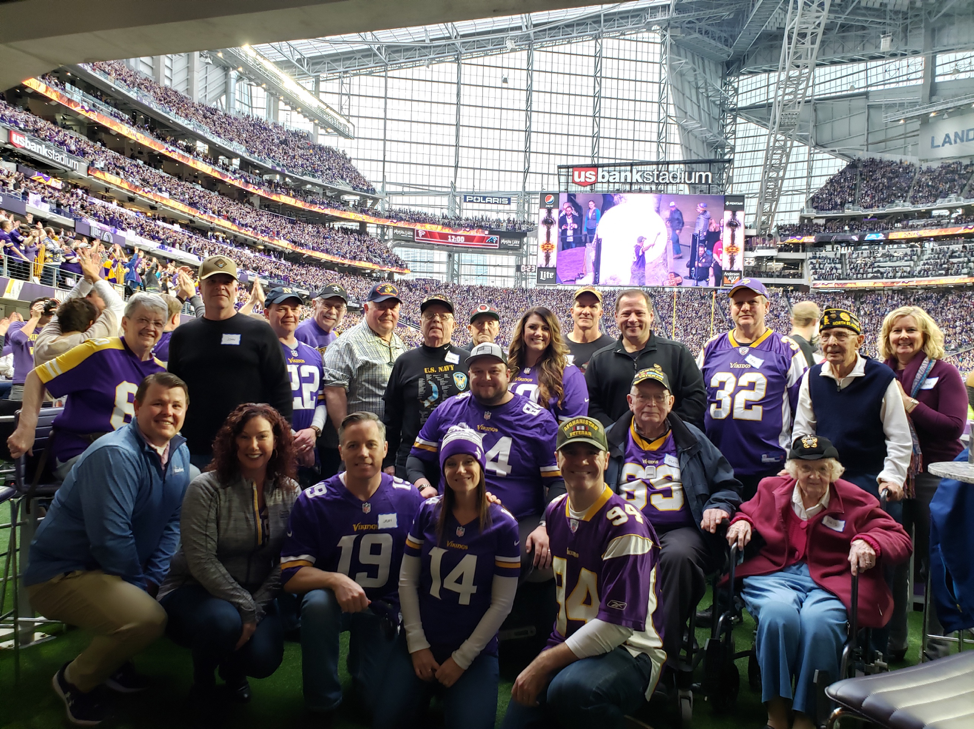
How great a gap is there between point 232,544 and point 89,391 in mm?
1255

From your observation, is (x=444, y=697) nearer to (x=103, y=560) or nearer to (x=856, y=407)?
(x=103, y=560)

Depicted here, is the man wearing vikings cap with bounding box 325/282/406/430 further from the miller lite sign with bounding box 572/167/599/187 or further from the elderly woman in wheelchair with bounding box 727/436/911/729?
the miller lite sign with bounding box 572/167/599/187

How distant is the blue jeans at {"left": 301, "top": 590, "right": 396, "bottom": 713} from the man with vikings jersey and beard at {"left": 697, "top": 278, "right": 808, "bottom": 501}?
2386 mm

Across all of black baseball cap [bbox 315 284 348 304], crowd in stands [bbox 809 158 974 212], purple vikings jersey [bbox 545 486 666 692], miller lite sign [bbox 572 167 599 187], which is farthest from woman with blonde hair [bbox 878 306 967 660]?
crowd in stands [bbox 809 158 974 212]

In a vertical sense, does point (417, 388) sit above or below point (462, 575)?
above

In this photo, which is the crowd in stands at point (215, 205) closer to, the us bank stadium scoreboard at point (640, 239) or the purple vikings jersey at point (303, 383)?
the us bank stadium scoreboard at point (640, 239)

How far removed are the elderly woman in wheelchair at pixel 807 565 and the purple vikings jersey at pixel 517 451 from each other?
99cm

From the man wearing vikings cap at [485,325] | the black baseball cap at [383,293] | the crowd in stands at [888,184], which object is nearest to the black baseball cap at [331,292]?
the black baseball cap at [383,293]

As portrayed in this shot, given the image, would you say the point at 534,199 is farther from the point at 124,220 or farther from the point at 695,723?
the point at 695,723

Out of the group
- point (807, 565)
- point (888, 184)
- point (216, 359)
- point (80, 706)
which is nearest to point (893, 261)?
point (888, 184)

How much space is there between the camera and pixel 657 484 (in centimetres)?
327

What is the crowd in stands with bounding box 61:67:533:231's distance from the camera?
28269mm

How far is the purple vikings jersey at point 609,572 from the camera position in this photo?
2518 millimetres

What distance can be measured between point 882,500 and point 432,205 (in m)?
44.1
